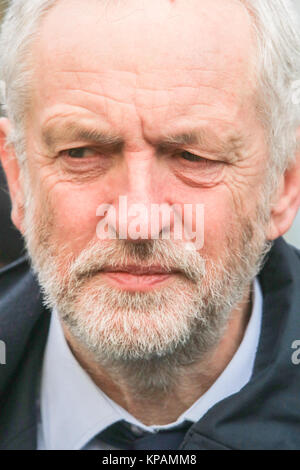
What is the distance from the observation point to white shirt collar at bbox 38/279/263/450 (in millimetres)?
2318

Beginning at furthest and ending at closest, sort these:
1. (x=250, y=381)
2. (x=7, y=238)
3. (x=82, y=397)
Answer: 1. (x=7, y=238)
2. (x=82, y=397)
3. (x=250, y=381)

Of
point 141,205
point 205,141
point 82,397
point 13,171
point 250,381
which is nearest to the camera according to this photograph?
point 141,205

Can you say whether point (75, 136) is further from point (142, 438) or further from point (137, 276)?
point (142, 438)

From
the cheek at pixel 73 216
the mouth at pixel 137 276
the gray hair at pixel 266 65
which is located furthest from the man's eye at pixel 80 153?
the mouth at pixel 137 276

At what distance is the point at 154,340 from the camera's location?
2.11 m

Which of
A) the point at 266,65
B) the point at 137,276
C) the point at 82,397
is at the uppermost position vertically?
the point at 266,65

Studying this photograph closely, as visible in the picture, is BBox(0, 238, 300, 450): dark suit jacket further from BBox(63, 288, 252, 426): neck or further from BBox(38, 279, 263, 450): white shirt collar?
BBox(63, 288, 252, 426): neck

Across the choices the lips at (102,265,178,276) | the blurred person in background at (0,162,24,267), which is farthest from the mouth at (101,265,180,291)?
the blurred person in background at (0,162,24,267)

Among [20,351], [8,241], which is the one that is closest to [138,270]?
[20,351]

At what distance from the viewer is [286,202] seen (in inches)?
96.7

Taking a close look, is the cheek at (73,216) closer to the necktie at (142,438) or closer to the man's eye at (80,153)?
the man's eye at (80,153)

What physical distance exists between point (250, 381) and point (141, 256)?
1.82ft
